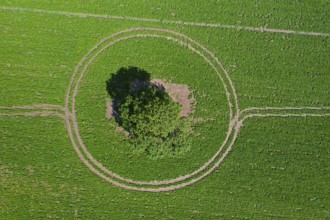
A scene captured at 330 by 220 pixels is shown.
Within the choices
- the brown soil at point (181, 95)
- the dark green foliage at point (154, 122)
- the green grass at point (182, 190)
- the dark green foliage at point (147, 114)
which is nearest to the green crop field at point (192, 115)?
the green grass at point (182, 190)

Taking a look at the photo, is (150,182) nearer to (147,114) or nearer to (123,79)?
(147,114)

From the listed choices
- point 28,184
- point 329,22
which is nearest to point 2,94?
point 28,184

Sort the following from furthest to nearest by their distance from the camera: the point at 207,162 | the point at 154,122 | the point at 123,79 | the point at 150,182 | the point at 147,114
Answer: the point at 123,79, the point at 207,162, the point at 150,182, the point at 154,122, the point at 147,114

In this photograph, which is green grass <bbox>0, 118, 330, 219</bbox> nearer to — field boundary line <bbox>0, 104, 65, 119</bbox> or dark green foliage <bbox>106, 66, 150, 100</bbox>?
field boundary line <bbox>0, 104, 65, 119</bbox>

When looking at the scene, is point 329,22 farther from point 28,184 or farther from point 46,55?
point 28,184

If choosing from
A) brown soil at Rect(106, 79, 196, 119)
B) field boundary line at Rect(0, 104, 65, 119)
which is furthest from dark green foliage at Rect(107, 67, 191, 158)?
field boundary line at Rect(0, 104, 65, 119)

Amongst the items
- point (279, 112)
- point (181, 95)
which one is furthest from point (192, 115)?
point (279, 112)
